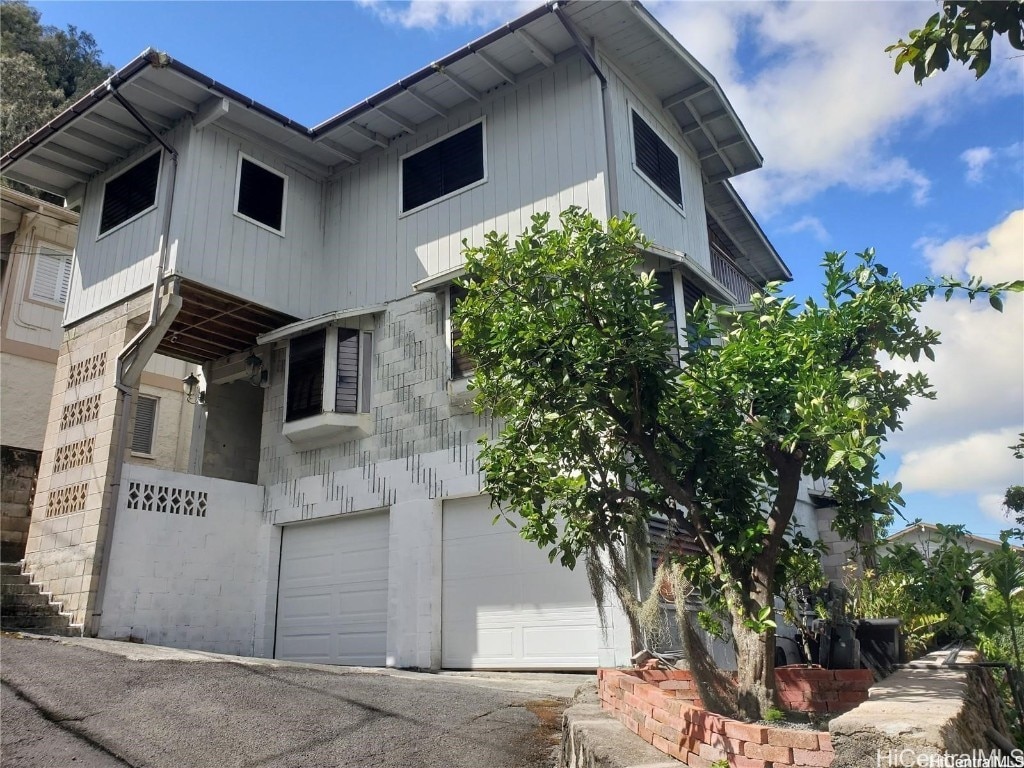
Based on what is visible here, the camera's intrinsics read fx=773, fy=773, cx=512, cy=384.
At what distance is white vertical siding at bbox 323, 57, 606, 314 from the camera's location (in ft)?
Result: 33.9

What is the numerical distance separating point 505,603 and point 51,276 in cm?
1380

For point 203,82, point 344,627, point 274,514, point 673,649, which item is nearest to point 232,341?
point 274,514

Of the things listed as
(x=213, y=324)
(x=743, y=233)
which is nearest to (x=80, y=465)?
(x=213, y=324)

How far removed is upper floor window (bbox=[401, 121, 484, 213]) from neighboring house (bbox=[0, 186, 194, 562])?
322 inches

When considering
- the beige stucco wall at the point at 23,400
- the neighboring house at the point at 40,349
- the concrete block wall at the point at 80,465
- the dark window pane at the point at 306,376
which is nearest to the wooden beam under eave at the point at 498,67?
the dark window pane at the point at 306,376

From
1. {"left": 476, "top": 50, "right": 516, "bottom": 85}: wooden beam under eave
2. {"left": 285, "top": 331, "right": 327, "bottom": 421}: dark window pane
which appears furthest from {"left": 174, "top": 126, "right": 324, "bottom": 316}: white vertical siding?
{"left": 476, "top": 50, "right": 516, "bottom": 85}: wooden beam under eave

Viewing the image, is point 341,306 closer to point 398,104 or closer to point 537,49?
point 398,104

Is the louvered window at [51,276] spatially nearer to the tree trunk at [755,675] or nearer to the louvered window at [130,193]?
the louvered window at [130,193]

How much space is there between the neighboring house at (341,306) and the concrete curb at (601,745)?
3.83 meters

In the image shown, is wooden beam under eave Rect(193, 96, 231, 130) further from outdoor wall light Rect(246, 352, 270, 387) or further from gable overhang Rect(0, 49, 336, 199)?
outdoor wall light Rect(246, 352, 270, 387)

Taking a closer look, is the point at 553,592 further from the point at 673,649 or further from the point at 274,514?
the point at 274,514

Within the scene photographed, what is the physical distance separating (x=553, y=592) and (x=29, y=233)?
14.7 meters

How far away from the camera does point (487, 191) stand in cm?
1097

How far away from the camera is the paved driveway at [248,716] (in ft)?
15.6
